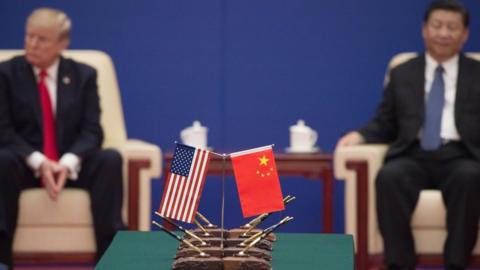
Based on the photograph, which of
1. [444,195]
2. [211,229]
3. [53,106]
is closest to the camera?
[211,229]

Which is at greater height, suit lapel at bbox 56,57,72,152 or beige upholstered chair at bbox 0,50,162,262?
suit lapel at bbox 56,57,72,152

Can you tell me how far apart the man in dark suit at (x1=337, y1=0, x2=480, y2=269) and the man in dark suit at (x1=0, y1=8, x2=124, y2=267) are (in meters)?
1.21

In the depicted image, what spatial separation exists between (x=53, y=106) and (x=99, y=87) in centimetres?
40

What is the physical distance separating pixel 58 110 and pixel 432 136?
1.83 metres

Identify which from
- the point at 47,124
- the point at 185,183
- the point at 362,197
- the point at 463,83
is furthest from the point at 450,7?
the point at 185,183

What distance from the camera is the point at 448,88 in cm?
604

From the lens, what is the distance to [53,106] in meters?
5.98

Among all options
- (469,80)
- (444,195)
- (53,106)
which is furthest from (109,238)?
(469,80)

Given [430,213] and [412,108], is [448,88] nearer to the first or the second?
[412,108]

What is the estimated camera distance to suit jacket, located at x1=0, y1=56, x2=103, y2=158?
5891mm

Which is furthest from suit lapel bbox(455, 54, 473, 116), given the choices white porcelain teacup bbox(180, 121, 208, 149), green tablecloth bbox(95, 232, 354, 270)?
green tablecloth bbox(95, 232, 354, 270)

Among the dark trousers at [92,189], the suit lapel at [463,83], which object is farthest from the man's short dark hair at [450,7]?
the dark trousers at [92,189]

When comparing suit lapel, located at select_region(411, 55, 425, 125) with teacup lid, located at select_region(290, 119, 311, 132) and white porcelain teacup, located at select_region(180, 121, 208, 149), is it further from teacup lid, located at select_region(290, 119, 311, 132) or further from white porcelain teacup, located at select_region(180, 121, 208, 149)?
white porcelain teacup, located at select_region(180, 121, 208, 149)

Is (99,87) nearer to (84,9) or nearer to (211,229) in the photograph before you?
(84,9)
